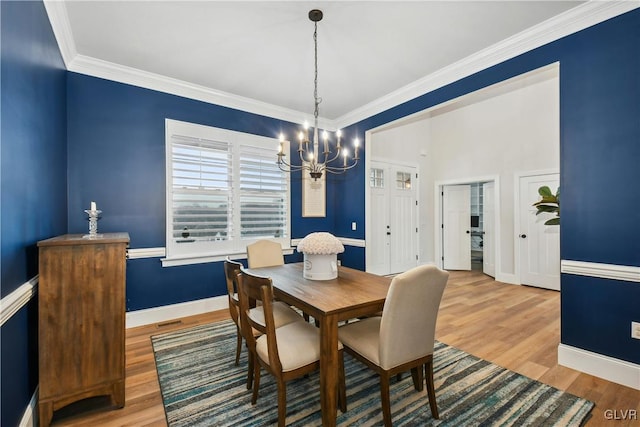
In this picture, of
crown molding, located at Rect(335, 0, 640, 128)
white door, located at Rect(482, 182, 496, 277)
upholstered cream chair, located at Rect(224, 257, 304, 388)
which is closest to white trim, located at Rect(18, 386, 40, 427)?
upholstered cream chair, located at Rect(224, 257, 304, 388)

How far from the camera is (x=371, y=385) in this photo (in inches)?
82.4

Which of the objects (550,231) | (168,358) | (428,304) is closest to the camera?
(428,304)

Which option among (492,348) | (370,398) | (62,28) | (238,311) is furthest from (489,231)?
(62,28)

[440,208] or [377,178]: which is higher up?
[377,178]

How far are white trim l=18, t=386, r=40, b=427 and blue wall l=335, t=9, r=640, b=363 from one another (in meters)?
3.85

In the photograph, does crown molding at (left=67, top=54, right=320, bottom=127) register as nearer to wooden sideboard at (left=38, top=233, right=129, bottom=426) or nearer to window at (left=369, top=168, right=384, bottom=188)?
window at (left=369, top=168, right=384, bottom=188)

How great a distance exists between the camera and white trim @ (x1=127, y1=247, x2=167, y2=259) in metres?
3.18

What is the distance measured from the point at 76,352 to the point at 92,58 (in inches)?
113

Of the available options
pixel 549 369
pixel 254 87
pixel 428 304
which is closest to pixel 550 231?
pixel 549 369

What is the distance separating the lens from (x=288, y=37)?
8.48 ft

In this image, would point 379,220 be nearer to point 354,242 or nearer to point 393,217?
point 393,217

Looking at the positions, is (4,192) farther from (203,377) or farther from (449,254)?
(449,254)

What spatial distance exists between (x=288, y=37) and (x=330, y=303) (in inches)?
93.9

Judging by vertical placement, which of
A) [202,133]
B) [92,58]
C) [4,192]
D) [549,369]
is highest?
[92,58]
